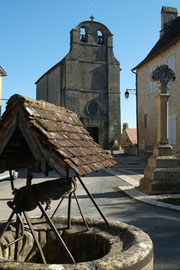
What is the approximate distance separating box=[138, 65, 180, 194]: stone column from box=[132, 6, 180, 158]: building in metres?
7.57

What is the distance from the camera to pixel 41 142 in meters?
2.24

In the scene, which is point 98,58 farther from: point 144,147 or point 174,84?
point 174,84

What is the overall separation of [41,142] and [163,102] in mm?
7556

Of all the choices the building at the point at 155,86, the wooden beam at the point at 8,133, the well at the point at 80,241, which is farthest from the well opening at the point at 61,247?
the building at the point at 155,86

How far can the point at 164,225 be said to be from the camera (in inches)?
208

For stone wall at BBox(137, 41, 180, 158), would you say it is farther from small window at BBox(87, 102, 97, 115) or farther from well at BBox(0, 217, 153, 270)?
well at BBox(0, 217, 153, 270)

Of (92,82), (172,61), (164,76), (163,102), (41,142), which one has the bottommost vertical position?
(41,142)

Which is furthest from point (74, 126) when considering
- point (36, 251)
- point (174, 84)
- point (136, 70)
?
point (136, 70)

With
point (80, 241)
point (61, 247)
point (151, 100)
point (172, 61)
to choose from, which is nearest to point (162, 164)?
point (80, 241)

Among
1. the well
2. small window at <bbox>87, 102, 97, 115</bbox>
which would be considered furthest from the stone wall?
the well

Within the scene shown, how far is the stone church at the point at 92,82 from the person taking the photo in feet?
102

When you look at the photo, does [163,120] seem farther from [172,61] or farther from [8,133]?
[172,61]

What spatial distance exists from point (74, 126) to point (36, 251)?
5.05 feet

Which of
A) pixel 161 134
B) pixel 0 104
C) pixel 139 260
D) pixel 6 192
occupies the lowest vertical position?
pixel 6 192
